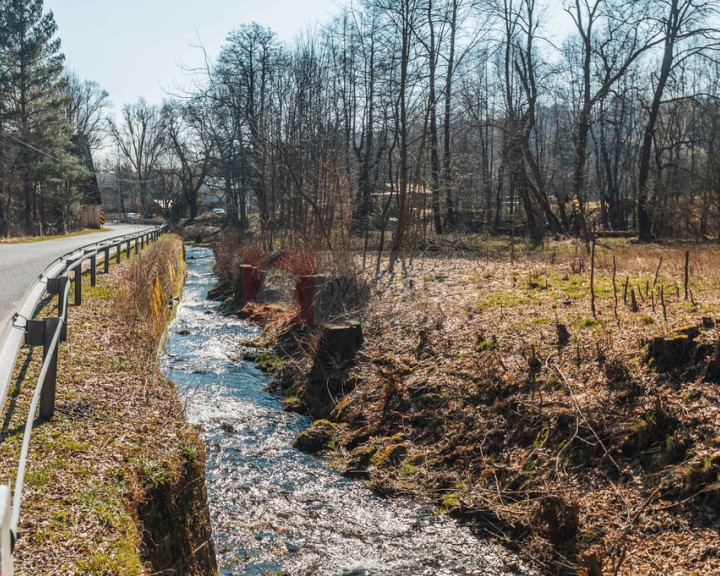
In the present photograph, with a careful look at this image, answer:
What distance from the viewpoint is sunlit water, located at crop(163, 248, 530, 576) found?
595cm

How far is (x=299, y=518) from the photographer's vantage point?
6828 millimetres

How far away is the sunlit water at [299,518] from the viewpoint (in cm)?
595

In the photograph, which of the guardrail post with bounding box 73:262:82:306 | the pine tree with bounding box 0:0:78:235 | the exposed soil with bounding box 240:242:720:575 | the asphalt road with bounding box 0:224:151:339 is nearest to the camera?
the exposed soil with bounding box 240:242:720:575

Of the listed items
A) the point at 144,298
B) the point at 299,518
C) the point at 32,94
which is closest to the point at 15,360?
the point at 299,518

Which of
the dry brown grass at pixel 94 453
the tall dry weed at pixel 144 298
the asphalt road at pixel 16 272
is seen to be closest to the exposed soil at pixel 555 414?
the tall dry weed at pixel 144 298

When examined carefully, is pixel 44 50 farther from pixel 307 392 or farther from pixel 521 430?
pixel 521 430

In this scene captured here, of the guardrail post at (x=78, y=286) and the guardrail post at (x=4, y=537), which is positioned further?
the guardrail post at (x=78, y=286)

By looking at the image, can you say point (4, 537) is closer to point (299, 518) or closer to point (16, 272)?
point (299, 518)

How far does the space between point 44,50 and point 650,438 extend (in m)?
43.4

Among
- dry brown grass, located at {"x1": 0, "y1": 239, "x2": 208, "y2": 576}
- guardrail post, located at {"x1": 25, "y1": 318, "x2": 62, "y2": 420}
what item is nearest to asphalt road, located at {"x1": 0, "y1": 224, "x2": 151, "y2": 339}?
dry brown grass, located at {"x1": 0, "y1": 239, "x2": 208, "y2": 576}

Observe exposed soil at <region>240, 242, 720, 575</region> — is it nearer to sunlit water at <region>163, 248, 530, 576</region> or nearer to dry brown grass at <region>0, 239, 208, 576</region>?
sunlit water at <region>163, 248, 530, 576</region>

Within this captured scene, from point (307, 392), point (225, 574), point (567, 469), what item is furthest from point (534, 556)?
point (307, 392)

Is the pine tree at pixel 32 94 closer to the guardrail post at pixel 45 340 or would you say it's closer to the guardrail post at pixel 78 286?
the guardrail post at pixel 78 286

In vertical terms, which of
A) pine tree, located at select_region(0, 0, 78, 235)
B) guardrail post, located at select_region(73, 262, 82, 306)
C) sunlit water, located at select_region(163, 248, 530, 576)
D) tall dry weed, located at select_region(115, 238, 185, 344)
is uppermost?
pine tree, located at select_region(0, 0, 78, 235)
